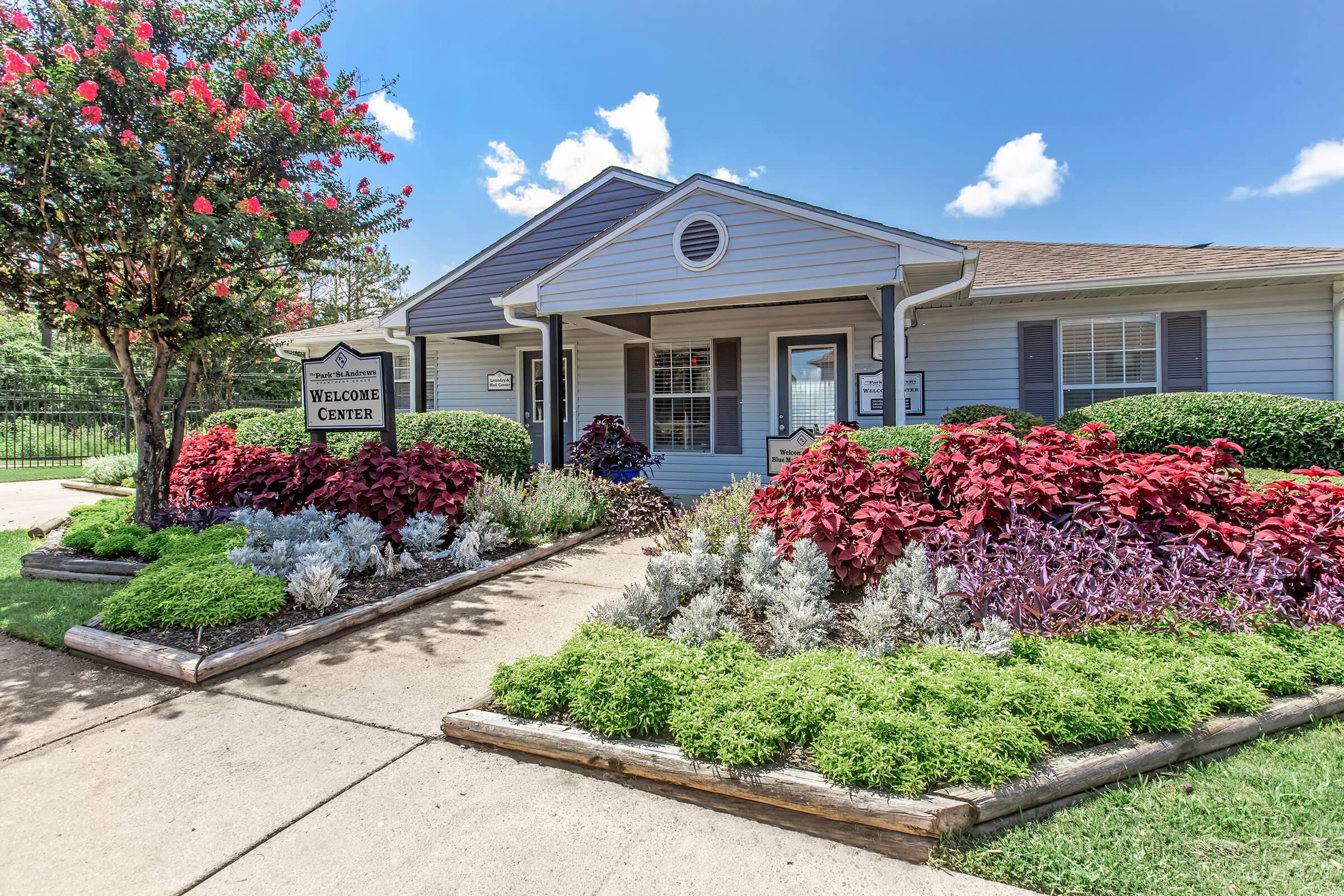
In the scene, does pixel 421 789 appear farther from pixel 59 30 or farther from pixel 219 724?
pixel 59 30

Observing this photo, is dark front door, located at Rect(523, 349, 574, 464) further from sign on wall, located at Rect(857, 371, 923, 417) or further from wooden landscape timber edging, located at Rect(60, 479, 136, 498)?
wooden landscape timber edging, located at Rect(60, 479, 136, 498)

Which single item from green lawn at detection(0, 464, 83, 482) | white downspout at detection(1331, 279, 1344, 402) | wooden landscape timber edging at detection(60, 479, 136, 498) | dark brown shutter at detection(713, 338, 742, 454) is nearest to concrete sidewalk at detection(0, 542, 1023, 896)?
dark brown shutter at detection(713, 338, 742, 454)

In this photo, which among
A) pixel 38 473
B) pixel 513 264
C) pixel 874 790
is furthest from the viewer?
pixel 38 473

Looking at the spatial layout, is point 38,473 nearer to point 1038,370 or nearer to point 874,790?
point 874,790

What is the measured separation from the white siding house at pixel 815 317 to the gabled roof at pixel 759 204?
0.06 ft

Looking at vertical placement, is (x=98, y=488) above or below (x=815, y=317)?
below

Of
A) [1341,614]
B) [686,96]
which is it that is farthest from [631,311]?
[1341,614]

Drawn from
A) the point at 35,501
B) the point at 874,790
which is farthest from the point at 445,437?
the point at 35,501

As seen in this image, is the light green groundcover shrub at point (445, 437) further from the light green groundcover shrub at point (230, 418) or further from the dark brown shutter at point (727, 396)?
the dark brown shutter at point (727, 396)

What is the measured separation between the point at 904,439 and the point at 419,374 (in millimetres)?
8078

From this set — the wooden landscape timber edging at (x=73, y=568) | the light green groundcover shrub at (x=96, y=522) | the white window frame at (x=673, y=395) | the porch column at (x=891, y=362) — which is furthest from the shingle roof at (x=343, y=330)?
the porch column at (x=891, y=362)

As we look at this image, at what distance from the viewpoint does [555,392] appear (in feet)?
25.5

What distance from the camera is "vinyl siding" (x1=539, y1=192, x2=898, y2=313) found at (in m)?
6.17

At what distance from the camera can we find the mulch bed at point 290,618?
3.21 m
